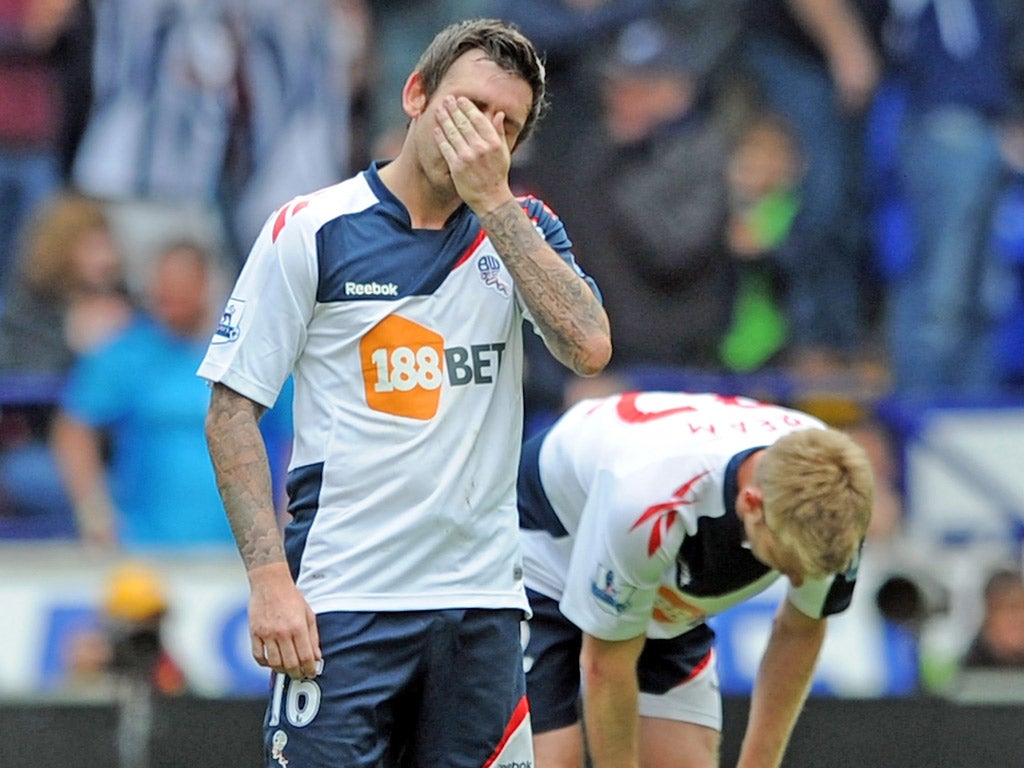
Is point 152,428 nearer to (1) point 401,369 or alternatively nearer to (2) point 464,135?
(1) point 401,369

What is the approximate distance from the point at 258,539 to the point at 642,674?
1.71 metres

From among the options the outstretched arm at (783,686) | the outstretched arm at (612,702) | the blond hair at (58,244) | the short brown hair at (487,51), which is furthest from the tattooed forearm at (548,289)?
the blond hair at (58,244)

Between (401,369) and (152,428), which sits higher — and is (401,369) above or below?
above

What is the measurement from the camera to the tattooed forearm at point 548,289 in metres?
3.81

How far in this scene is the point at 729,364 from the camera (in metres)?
9.09

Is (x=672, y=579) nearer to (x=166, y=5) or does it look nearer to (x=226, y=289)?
(x=226, y=289)

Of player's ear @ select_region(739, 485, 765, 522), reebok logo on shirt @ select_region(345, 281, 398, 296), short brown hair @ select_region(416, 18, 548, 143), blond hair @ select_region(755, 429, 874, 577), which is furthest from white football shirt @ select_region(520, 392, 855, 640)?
short brown hair @ select_region(416, 18, 548, 143)

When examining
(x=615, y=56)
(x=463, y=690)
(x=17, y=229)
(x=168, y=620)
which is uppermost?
(x=615, y=56)

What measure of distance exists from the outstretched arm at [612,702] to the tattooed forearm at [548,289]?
3.26ft

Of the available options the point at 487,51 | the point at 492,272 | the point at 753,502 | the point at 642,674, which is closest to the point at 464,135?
the point at 487,51

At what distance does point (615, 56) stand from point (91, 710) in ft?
13.6

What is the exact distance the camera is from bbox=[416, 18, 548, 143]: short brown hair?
3.90 meters

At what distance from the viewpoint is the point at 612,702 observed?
4555 millimetres

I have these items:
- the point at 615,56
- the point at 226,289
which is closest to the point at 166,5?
the point at 226,289
